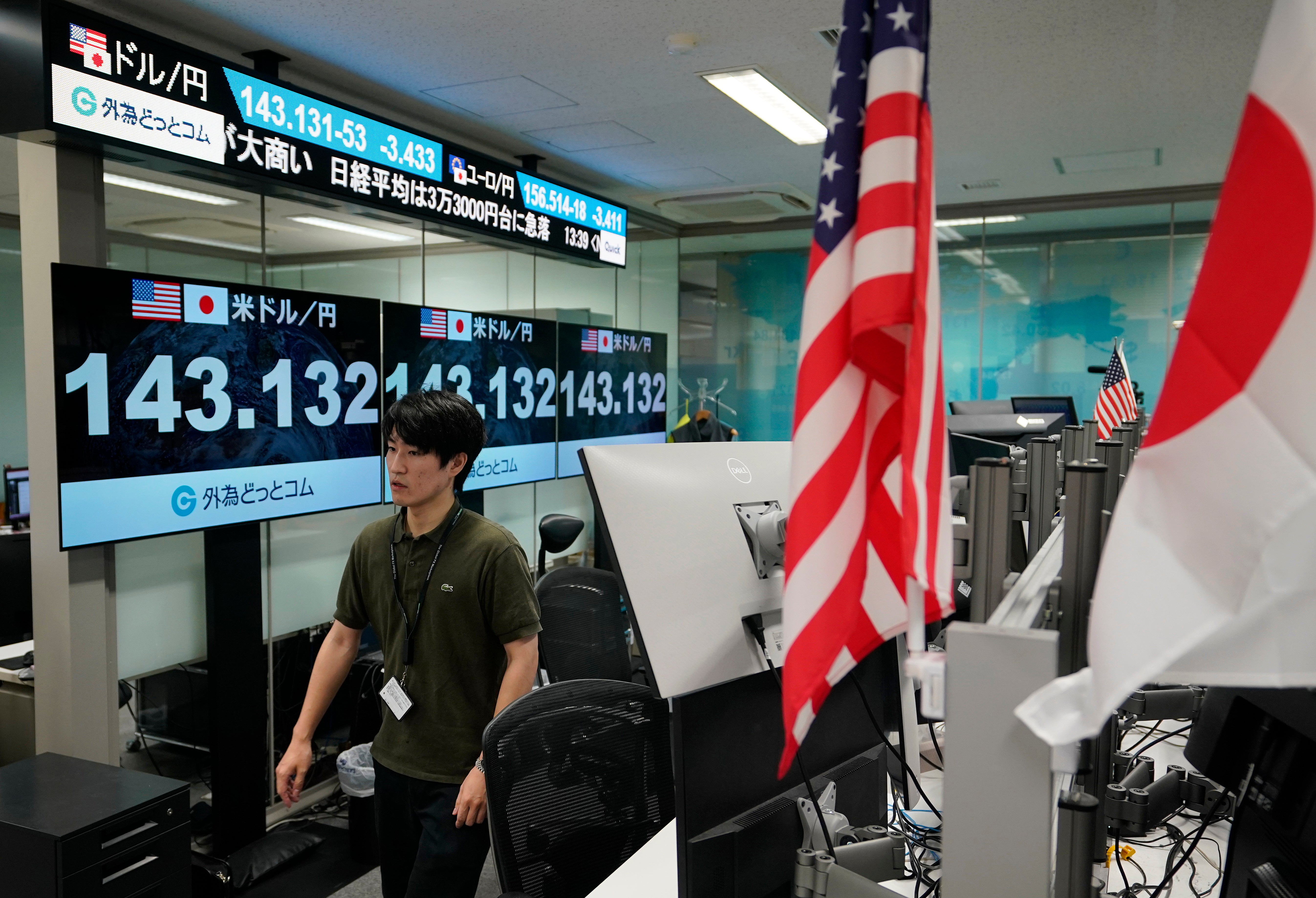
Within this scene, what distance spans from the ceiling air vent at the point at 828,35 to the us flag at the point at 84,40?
7.56ft

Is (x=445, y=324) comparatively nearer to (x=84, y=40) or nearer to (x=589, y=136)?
(x=589, y=136)

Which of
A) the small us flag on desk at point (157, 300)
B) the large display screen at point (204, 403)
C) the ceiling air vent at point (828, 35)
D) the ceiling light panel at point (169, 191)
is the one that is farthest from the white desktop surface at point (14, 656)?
the ceiling air vent at point (828, 35)

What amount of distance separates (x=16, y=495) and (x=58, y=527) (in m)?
3.06

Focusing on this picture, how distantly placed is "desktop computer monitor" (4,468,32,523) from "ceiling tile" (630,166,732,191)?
13.0 feet

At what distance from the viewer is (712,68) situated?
12.0 feet

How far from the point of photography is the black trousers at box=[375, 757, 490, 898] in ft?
6.54

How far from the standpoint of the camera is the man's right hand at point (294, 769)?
2.21m

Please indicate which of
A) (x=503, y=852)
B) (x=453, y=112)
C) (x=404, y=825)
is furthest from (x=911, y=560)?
(x=453, y=112)

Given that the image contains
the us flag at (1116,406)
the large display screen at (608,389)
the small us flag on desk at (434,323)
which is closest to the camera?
the us flag at (1116,406)

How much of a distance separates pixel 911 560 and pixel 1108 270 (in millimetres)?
6025

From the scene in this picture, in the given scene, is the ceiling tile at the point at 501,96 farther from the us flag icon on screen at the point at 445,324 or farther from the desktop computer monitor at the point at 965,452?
the desktop computer monitor at the point at 965,452

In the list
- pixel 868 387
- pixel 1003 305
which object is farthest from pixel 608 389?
pixel 868 387

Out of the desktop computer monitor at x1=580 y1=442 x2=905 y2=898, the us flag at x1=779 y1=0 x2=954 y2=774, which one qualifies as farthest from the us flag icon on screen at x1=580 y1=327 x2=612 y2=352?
the us flag at x1=779 y1=0 x2=954 y2=774

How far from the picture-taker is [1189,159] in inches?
200
